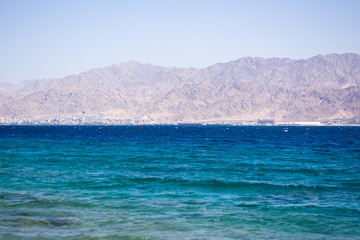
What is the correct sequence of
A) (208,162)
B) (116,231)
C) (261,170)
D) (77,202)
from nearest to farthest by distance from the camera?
(116,231) < (77,202) < (261,170) < (208,162)

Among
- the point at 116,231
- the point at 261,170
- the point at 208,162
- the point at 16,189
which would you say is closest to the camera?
the point at 116,231

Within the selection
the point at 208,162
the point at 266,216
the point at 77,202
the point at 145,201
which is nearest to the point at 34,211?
the point at 77,202

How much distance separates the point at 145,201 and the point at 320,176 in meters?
17.5

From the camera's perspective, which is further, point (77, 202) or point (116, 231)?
point (77, 202)

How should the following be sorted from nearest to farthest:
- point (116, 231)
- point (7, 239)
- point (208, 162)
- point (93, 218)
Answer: point (7, 239)
point (116, 231)
point (93, 218)
point (208, 162)

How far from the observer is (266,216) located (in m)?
20.7

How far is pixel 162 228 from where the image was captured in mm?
18547

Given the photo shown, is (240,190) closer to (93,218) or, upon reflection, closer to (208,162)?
(93,218)

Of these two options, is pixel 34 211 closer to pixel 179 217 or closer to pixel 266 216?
pixel 179 217

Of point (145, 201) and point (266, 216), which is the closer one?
point (266, 216)

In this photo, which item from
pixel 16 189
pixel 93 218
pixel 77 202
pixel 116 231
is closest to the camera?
pixel 116 231

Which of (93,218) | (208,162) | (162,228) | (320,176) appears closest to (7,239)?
(93,218)

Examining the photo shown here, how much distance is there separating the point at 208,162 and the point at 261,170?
8804mm

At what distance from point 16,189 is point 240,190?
617 inches
